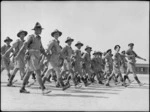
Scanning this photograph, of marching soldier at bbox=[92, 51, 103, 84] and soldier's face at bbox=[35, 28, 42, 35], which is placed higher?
soldier's face at bbox=[35, 28, 42, 35]

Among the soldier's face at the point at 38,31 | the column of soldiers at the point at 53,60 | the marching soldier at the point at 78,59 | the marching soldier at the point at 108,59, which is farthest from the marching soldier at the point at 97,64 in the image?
the soldier's face at the point at 38,31

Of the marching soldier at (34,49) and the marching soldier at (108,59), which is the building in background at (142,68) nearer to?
the marching soldier at (108,59)

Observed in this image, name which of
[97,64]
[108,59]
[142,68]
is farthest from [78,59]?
[142,68]

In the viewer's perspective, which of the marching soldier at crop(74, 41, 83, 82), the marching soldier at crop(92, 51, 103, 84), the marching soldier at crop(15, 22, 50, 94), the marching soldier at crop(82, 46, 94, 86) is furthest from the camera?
the marching soldier at crop(92, 51, 103, 84)

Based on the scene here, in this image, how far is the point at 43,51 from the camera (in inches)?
389

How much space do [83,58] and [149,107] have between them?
6.72 m

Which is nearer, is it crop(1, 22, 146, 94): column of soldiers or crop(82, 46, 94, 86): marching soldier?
crop(1, 22, 146, 94): column of soldiers

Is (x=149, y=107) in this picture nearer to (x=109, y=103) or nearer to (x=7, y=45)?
(x=109, y=103)

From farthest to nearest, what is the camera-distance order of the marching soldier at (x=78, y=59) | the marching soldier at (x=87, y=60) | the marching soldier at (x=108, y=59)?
1. the marching soldier at (x=108, y=59)
2. the marching soldier at (x=87, y=60)
3. the marching soldier at (x=78, y=59)

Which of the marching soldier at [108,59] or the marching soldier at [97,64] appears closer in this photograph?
the marching soldier at [108,59]

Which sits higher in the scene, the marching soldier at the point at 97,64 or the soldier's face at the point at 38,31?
the soldier's face at the point at 38,31

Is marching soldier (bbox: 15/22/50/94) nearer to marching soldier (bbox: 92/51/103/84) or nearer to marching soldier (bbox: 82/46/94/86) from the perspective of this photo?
marching soldier (bbox: 82/46/94/86)

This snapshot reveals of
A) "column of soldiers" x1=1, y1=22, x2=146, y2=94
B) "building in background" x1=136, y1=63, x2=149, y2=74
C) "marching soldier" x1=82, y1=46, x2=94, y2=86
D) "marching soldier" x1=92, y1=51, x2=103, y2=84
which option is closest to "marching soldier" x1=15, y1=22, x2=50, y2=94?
"column of soldiers" x1=1, y1=22, x2=146, y2=94

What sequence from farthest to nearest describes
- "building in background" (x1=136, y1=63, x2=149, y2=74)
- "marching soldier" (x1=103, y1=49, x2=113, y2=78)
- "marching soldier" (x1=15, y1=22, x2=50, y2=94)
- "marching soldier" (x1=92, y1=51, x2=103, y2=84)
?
"building in background" (x1=136, y1=63, x2=149, y2=74) → "marching soldier" (x1=92, y1=51, x2=103, y2=84) → "marching soldier" (x1=103, y1=49, x2=113, y2=78) → "marching soldier" (x1=15, y1=22, x2=50, y2=94)
